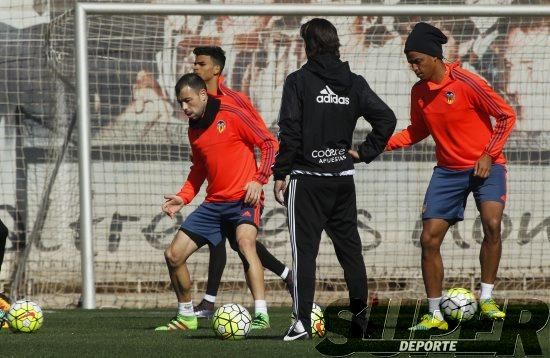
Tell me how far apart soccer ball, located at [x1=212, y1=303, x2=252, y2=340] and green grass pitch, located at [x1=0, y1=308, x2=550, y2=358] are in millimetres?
75

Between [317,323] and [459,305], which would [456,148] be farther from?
[317,323]

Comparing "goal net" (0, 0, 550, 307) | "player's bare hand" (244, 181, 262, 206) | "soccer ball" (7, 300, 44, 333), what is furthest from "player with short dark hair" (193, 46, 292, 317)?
"goal net" (0, 0, 550, 307)

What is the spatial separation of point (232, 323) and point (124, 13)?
5112 mm

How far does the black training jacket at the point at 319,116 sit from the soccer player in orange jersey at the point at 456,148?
154 cm

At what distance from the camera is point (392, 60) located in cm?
1302

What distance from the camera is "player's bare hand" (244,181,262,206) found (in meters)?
8.30

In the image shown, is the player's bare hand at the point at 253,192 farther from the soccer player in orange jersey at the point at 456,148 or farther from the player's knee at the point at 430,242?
the player's knee at the point at 430,242

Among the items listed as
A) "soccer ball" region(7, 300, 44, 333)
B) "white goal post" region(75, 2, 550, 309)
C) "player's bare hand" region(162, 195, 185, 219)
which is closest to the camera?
"soccer ball" region(7, 300, 44, 333)

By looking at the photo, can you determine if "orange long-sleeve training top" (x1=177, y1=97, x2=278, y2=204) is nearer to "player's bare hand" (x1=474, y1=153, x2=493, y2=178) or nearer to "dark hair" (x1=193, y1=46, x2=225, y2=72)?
"dark hair" (x1=193, y1=46, x2=225, y2=72)

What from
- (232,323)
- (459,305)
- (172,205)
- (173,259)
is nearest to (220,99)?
(172,205)

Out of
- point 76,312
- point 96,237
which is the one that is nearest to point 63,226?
point 96,237

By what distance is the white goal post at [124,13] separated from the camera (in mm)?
11688

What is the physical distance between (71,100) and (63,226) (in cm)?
129

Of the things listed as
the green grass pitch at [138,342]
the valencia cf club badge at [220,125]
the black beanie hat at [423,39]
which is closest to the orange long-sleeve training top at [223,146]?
the valencia cf club badge at [220,125]
